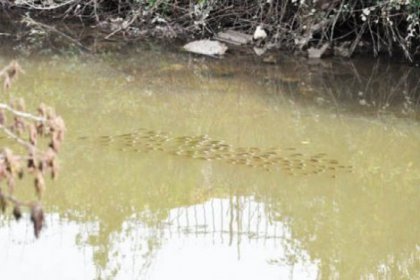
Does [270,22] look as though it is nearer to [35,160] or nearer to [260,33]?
[260,33]

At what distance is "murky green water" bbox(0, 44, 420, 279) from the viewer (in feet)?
14.5

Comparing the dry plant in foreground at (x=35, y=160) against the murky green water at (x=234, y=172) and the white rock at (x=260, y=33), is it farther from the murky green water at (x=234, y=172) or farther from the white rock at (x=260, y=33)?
the white rock at (x=260, y=33)

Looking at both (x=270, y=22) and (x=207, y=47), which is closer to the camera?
(x=207, y=47)

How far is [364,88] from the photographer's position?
7.82m

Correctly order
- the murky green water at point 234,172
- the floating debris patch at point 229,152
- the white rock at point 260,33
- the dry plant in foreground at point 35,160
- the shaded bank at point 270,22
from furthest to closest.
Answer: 1. the white rock at point 260,33
2. the shaded bank at point 270,22
3. the floating debris patch at point 229,152
4. the murky green water at point 234,172
5. the dry plant in foreground at point 35,160

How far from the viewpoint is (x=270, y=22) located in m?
9.48

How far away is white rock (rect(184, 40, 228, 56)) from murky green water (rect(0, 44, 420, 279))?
92cm

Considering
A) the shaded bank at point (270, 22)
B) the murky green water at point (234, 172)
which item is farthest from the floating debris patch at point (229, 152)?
the shaded bank at point (270, 22)

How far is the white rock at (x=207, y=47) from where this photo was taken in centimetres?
911

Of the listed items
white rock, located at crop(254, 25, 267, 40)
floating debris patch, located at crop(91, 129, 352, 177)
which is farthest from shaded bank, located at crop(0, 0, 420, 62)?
floating debris patch, located at crop(91, 129, 352, 177)

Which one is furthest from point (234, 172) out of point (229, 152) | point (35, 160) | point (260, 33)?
point (260, 33)

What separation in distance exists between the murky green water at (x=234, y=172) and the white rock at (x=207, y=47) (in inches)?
36.2

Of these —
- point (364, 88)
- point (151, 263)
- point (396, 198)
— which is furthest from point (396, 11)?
point (151, 263)

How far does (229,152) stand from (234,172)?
391 mm
